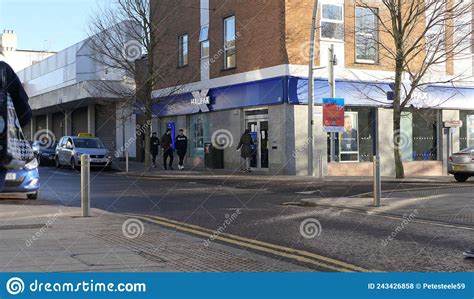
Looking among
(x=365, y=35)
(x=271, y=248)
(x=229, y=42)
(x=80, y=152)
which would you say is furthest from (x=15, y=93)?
(x=80, y=152)

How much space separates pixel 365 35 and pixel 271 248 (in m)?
19.2

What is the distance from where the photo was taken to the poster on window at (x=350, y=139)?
2459 centimetres

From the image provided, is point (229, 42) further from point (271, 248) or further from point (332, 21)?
point (271, 248)

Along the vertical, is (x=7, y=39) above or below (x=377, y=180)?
above

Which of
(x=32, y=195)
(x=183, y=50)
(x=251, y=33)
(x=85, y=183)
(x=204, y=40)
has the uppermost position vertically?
(x=204, y=40)

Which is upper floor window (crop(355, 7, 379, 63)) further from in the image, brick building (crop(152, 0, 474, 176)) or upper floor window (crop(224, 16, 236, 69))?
upper floor window (crop(224, 16, 236, 69))

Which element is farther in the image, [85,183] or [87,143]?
[87,143]

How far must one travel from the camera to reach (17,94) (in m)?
2.32

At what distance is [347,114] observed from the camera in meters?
24.7

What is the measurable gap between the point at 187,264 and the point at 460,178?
17.3 metres

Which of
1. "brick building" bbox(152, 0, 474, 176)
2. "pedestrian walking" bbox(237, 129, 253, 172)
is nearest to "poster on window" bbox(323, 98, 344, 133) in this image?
"brick building" bbox(152, 0, 474, 176)

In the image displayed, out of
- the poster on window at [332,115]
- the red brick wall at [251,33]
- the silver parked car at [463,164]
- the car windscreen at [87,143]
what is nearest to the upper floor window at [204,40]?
the red brick wall at [251,33]

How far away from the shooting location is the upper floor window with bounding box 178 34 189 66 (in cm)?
2958

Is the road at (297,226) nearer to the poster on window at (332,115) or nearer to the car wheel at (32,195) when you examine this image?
→ the car wheel at (32,195)
